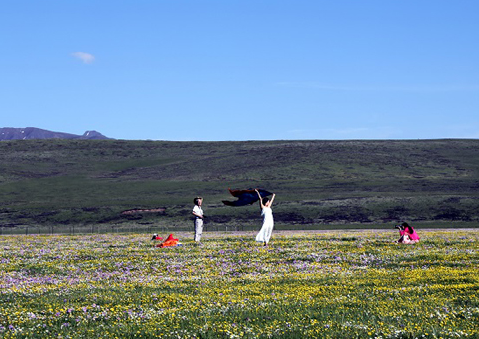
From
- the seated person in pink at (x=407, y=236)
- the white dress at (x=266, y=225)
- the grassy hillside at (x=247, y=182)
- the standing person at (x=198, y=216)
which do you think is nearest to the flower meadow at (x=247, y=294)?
the white dress at (x=266, y=225)

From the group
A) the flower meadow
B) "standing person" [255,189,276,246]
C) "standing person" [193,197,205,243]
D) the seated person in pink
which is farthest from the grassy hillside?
the flower meadow

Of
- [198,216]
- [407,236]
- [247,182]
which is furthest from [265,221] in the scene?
[247,182]

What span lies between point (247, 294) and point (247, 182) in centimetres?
11220

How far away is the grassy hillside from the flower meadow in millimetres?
53431

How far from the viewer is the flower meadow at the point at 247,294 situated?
43.0 feet

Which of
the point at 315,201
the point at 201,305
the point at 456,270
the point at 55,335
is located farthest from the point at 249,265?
the point at 315,201

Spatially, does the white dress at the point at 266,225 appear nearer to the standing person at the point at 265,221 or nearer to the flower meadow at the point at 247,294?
the standing person at the point at 265,221

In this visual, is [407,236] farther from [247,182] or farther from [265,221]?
[247,182]

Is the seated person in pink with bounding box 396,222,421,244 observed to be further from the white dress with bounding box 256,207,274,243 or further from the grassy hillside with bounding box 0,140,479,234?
the grassy hillside with bounding box 0,140,479,234

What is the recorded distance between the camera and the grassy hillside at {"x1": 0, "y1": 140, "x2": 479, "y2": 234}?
95000 mm

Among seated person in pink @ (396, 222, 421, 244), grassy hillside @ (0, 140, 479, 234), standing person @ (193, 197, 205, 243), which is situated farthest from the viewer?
grassy hillside @ (0, 140, 479, 234)

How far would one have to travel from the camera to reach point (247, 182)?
130 meters

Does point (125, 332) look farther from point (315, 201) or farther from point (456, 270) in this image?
point (315, 201)

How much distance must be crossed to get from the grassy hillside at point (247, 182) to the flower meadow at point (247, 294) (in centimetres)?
5343
